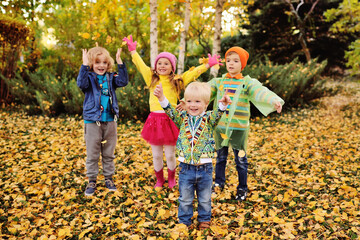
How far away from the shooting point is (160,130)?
316cm

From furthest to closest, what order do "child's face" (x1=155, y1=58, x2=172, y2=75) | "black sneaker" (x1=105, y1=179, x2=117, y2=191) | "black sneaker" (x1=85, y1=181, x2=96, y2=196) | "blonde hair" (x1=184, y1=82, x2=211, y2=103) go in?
1. "black sneaker" (x1=105, y1=179, x2=117, y2=191)
2. "black sneaker" (x1=85, y1=181, x2=96, y2=196)
3. "child's face" (x1=155, y1=58, x2=172, y2=75)
4. "blonde hair" (x1=184, y1=82, x2=211, y2=103)

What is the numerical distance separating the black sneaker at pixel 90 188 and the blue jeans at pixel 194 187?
1368 millimetres

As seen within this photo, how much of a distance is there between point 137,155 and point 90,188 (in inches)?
58.3

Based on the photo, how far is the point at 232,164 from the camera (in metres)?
4.50

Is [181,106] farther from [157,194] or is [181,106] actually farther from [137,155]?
[137,155]

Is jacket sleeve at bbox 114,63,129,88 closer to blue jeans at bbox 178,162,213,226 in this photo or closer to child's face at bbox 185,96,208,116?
child's face at bbox 185,96,208,116

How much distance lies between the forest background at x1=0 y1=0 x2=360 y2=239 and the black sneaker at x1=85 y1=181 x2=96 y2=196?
95 millimetres

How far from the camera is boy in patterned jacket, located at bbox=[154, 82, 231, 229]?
7.87 feet

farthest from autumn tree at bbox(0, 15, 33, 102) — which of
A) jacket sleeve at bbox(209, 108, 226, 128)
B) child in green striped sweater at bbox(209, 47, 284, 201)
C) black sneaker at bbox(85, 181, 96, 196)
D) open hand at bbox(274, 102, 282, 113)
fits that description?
open hand at bbox(274, 102, 282, 113)

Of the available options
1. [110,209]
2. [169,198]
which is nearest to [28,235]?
[110,209]

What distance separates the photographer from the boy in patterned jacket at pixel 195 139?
7.87 feet

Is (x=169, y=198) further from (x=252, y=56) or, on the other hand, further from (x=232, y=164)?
(x=252, y=56)

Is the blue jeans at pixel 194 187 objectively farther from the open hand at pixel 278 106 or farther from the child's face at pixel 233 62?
the child's face at pixel 233 62

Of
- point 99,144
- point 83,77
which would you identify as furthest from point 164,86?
point 99,144
